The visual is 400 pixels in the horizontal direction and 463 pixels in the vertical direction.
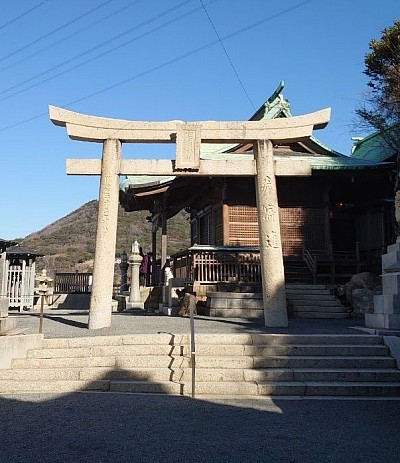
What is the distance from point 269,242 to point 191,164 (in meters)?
2.68

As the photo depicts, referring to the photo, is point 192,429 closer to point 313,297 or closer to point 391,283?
point 391,283

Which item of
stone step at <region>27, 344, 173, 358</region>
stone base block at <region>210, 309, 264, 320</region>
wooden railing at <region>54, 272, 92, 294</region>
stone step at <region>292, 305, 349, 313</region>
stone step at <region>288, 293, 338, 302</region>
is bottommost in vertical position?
stone step at <region>27, 344, 173, 358</region>

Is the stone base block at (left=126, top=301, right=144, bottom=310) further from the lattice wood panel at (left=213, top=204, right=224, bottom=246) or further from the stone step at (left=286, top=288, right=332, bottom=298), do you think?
the stone step at (left=286, top=288, right=332, bottom=298)

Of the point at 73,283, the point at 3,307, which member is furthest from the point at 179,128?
the point at 73,283

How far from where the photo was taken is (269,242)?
1050cm

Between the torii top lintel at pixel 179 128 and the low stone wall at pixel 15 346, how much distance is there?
5.13 metres

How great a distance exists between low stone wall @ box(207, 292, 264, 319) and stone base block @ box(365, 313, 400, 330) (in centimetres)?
479

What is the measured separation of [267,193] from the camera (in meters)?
10.7

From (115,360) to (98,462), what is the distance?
3.47 metres

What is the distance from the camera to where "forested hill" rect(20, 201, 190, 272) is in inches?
2140

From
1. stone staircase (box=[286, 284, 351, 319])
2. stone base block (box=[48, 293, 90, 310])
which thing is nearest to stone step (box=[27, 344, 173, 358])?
stone staircase (box=[286, 284, 351, 319])

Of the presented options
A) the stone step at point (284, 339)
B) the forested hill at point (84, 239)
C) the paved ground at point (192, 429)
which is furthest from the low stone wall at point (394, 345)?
the forested hill at point (84, 239)

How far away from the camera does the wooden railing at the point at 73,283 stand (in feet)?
89.2

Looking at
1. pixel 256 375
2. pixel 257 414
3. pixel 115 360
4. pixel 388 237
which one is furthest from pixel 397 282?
pixel 388 237
